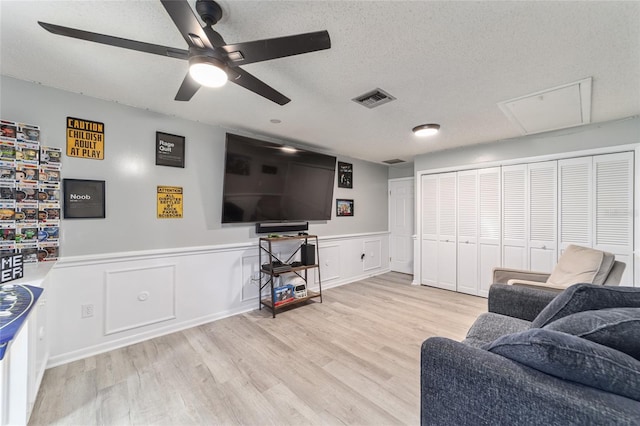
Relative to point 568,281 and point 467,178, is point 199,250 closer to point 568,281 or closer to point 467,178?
point 568,281

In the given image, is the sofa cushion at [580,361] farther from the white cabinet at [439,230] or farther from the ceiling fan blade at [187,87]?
the white cabinet at [439,230]

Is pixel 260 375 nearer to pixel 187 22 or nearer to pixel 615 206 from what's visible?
pixel 187 22

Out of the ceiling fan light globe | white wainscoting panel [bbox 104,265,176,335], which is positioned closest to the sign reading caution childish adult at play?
white wainscoting panel [bbox 104,265,176,335]

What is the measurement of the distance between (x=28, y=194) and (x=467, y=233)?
16.5 ft

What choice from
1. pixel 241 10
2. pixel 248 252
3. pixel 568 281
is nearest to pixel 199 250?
pixel 248 252

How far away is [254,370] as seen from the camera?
206cm

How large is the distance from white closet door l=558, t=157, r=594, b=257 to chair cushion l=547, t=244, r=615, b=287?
41.9 inches

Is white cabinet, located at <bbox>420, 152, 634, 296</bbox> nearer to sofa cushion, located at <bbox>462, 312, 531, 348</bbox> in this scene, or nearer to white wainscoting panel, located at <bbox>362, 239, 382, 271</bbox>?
white wainscoting panel, located at <bbox>362, 239, 382, 271</bbox>

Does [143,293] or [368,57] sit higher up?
[368,57]

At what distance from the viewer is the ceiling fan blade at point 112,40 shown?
3.87 ft

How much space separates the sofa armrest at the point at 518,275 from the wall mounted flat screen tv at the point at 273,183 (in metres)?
2.38

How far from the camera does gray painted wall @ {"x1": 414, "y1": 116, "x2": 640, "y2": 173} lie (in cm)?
286

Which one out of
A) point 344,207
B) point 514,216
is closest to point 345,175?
point 344,207

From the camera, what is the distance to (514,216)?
3.60m
